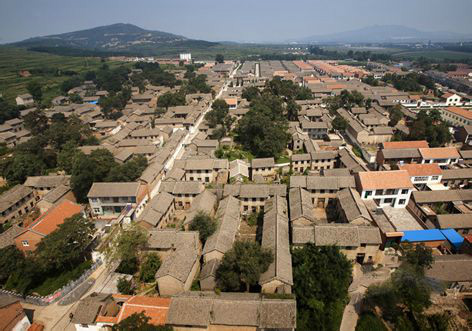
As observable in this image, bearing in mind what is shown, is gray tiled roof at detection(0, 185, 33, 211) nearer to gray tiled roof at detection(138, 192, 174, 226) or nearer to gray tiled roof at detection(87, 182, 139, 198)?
gray tiled roof at detection(87, 182, 139, 198)

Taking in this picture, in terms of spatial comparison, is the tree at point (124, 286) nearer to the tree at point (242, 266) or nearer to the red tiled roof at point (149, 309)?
the red tiled roof at point (149, 309)

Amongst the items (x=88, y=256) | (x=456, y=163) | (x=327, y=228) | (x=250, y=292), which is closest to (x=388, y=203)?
(x=327, y=228)

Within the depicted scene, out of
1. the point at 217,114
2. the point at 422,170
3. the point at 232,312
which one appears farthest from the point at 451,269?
the point at 217,114

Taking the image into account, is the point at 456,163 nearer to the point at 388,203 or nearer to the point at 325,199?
the point at 388,203

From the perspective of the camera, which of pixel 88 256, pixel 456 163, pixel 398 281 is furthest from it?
pixel 456 163

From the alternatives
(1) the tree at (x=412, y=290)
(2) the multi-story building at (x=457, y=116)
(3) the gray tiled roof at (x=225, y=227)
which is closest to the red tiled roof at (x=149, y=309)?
(3) the gray tiled roof at (x=225, y=227)

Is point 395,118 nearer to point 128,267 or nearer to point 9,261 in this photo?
point 128,267
